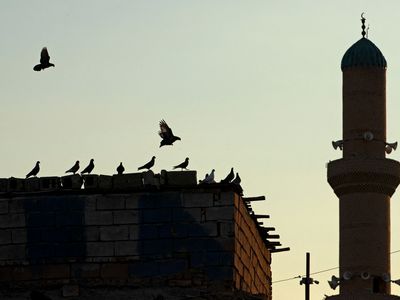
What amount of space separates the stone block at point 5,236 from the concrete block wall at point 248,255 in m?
4.29

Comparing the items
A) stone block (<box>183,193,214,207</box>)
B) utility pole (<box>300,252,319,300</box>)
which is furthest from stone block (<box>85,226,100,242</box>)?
utility pole (<box>300,252,319,300</box>)

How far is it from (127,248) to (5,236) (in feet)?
Answer: 7.73

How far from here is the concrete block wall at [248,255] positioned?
29016mm

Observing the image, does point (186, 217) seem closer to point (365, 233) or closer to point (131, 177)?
point (131, 177)

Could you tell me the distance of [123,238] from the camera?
29000 mm

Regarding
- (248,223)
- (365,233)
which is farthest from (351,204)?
(248,223)

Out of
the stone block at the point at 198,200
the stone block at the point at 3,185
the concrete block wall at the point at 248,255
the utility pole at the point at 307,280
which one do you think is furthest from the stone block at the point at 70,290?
the utility pole at the point at 307,280

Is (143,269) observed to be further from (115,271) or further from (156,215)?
(156,215)

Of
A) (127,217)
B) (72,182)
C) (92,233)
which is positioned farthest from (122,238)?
(72,182)

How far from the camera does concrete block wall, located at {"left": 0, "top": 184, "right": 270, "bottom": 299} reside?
2859 centimetres

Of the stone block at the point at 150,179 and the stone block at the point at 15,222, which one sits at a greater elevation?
the stone block at the point at 150,179

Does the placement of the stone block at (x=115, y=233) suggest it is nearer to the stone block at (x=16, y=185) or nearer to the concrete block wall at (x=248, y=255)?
the stone block at (x=16, y=185)

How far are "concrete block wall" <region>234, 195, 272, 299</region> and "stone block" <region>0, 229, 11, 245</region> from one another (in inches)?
169

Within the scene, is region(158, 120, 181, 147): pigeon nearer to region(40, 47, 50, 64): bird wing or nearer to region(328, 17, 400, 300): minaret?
region(40, 47, 50, 64): bird wing
